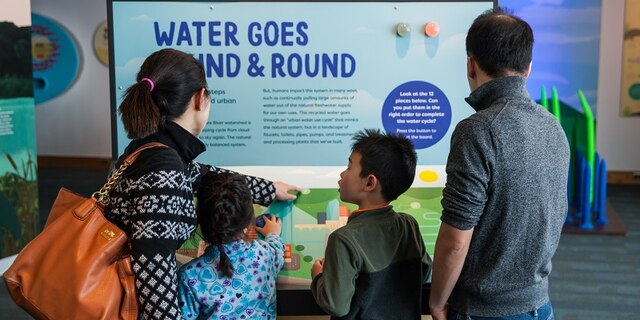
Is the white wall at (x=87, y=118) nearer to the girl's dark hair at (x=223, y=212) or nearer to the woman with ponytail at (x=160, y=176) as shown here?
the girl's dark hair at (x=223, y=212)

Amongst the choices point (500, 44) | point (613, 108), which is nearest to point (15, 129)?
point (500, 44)

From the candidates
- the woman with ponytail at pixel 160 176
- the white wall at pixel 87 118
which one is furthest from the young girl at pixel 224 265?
the white wall at pixel 87 118

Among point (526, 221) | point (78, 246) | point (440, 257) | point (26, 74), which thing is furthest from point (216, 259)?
point (26, 74)

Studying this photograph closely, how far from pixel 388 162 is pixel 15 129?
3.68 m

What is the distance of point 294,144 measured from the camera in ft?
7.36

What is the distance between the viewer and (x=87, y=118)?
9.73m

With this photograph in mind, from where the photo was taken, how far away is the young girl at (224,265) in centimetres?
171

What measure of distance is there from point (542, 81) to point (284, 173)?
21.1 ft

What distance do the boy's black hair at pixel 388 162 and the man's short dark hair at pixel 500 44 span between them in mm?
318

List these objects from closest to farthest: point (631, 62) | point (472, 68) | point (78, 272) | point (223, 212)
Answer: point (78, 272)
point (472, 68)
point (223, 212)
point (631, 62)

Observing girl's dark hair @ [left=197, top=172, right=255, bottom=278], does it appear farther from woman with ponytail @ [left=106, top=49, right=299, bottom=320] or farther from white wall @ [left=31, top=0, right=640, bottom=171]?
white wall @ [left=31, top=0, right=640, bottom=171]

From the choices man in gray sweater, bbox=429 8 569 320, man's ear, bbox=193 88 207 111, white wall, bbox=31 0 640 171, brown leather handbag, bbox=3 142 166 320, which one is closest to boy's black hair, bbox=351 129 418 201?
man in gray sweater, bbox=429 8 569 320

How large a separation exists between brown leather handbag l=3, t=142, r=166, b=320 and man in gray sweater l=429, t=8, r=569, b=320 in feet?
2.20

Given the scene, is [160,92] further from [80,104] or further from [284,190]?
[80,104]
